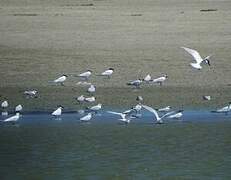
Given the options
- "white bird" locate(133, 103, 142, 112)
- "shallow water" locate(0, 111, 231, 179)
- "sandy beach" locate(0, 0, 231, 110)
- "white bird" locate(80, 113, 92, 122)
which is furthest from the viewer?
"sandy beach" locate(0, 0, 231, 110)

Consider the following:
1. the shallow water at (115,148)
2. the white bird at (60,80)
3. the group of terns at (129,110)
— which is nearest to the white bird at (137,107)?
the group of terns at (129,110)

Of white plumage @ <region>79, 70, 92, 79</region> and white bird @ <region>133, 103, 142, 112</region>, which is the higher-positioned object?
white plumage @ <region>79, 70, 92, 79</region>

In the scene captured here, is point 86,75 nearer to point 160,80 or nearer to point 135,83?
point 135,83

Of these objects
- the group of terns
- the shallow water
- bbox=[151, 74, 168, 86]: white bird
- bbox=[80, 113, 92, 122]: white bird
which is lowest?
the shallow water

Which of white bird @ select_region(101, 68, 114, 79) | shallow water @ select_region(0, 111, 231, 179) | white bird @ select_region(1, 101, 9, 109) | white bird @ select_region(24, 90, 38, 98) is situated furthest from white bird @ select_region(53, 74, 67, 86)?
shallow water @ select_region(0, 111, 231, 179)

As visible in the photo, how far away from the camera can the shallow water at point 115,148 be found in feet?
42.8

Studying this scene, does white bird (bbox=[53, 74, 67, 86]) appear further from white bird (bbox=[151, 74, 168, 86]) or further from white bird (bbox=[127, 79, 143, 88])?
white bird (bbox=[151, 74, 168, 86])

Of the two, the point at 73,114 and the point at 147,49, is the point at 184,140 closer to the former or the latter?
the point at 73,114

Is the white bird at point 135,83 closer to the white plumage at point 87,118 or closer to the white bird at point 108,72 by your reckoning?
the white bird at point 108,72

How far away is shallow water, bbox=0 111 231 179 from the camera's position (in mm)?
13055

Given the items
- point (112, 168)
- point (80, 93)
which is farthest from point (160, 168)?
point (80, 93)

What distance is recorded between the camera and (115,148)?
48.8ft

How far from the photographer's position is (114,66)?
73.1 ft

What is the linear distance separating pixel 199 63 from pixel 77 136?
16.3 feet
